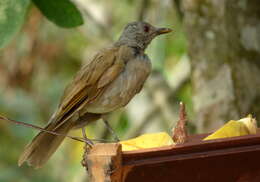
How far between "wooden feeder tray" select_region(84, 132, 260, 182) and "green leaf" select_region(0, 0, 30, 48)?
2.94ft

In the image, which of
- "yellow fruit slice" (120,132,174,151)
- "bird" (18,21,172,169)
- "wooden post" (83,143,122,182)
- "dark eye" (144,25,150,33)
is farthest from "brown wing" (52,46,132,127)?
"wooden post" (83,143,122,182)

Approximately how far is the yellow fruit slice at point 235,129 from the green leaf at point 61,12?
1.01m

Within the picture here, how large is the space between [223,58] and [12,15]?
6.27 feet

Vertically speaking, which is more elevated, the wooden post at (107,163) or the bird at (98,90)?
the bird at (98,90)

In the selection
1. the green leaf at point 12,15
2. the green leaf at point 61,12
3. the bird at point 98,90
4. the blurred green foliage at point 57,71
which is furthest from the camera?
the blurred green foliage at point 57,71

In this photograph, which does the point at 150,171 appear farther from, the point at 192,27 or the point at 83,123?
the point at 192,27

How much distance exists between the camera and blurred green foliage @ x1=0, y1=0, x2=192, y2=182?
653 cm

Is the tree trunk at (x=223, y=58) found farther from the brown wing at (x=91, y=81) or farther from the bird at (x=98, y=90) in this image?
the brown wing at (x=91, y=81)

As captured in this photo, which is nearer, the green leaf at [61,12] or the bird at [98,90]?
the green leaf at [61,12]

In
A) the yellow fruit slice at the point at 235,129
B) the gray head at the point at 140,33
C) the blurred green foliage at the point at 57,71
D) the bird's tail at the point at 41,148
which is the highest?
the blurred green foliage at the point at 57,71

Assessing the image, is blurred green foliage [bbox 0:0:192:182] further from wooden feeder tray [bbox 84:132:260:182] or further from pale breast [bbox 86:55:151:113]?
wooden feeder tray [bbox 84:132:260:182]

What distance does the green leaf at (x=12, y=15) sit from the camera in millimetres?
2707

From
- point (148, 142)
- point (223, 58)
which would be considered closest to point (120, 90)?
point (223, 58)

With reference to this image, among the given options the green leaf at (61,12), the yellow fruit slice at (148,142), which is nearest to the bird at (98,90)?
the green leaf at (61,12)
